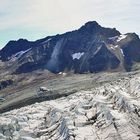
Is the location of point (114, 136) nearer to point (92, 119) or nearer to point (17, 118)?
point (92, 119)

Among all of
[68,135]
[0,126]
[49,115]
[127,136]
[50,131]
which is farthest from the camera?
[49,115]

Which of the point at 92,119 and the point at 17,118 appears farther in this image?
the point at 17,118

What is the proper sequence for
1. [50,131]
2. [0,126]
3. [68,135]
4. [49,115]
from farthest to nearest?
[49,115]
[0,126]
[50,131]
[68,135]

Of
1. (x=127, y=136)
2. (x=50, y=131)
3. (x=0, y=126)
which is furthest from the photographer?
(x=0, y=126)

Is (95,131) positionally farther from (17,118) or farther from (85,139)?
(17,118)

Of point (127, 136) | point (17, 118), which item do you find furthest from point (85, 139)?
point (17, 118)

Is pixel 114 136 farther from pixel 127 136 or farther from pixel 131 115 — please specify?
pixel 131 115

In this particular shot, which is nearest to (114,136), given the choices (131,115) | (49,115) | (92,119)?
(131,115)

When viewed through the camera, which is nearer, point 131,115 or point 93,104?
point 131,115
